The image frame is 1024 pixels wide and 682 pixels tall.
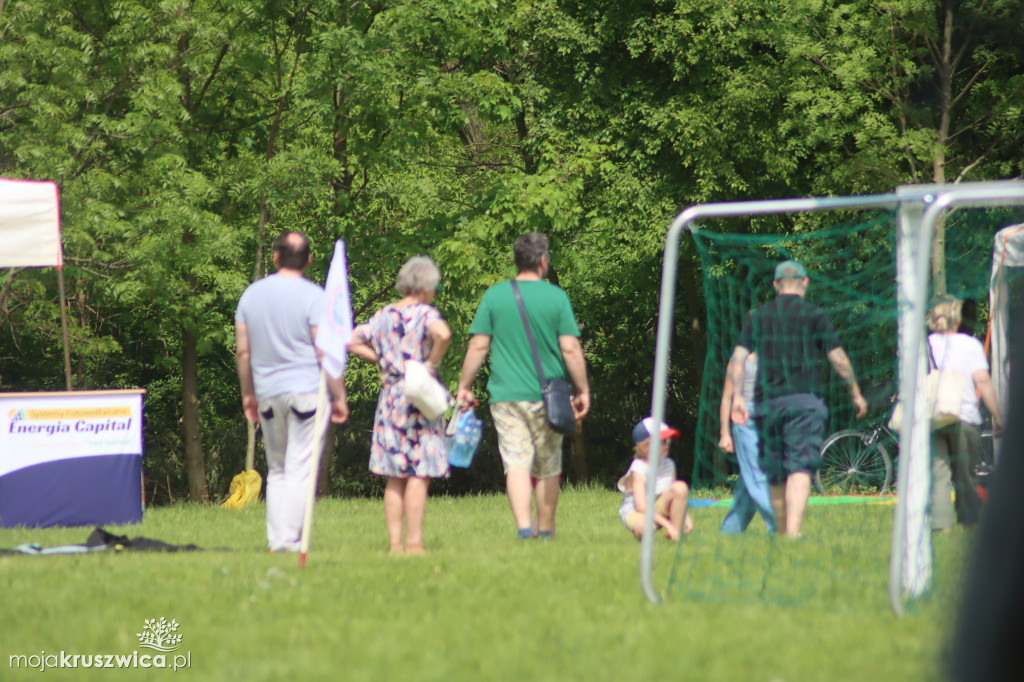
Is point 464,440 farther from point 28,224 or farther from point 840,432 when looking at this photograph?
point 840,432

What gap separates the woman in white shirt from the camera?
7039 millimetres

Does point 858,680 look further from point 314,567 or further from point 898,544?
point 314,567

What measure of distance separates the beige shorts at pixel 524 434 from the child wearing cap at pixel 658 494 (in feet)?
1.71

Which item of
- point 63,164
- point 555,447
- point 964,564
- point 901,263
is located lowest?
point 555,447

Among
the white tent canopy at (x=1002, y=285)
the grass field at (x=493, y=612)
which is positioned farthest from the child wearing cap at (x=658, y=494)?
the white tent canopy at (x=1002, y=285)

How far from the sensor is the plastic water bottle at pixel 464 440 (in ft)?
23.5

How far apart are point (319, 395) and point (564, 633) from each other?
111 inches

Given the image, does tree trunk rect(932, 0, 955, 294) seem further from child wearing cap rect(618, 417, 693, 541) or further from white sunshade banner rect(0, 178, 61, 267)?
white sunshade banner rect(0, 178, 61, 267)

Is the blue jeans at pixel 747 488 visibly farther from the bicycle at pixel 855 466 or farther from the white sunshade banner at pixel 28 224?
the white sunshade banner at pixel 28 224

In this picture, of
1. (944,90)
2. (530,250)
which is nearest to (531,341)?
(530,250)

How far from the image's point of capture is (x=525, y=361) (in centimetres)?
728

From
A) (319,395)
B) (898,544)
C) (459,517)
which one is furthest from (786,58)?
(898,544)

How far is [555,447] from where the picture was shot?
738cm

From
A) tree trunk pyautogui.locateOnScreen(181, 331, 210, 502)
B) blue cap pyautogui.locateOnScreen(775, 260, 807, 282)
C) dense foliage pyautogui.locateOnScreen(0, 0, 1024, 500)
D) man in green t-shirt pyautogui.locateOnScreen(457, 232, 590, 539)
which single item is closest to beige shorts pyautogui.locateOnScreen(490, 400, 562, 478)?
man in green t-shirt pyautogui.locateOnScreen(457, 232, 590, 539)
